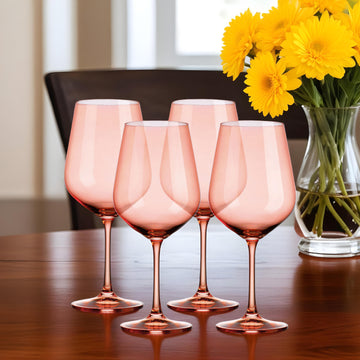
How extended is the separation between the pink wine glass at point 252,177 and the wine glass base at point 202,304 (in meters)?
0.12

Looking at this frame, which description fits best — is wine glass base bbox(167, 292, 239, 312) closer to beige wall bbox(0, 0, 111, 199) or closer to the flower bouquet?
the flower bouquet

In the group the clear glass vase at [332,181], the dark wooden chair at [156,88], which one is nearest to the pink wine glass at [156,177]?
the clear glass vase at [332,181]

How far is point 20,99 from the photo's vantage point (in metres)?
3.02

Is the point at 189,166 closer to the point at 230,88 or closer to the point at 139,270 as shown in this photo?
the point at 139,270

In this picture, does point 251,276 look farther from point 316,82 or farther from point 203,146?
point 316,82

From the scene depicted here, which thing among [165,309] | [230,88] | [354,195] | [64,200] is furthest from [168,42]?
[165,309]

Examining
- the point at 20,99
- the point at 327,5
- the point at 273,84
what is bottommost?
the point at 273,84

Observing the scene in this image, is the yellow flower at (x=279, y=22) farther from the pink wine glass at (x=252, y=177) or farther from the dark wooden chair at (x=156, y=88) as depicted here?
the dark wooden chair at (x=156, y=88)

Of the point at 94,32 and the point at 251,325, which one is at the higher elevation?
the point at 94,32

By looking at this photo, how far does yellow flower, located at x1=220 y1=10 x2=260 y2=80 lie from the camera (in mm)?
987

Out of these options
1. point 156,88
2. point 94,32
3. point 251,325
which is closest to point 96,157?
point 251,325

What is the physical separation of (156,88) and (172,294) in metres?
1.00

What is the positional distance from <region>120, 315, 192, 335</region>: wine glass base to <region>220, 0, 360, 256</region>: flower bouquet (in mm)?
283

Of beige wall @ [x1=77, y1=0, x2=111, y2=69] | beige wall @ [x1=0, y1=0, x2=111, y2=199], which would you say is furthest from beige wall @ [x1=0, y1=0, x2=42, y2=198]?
beige wall @ [x1=77, y1=0, x2=111, y2=69]
